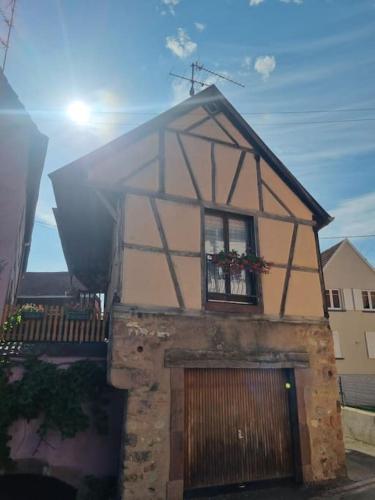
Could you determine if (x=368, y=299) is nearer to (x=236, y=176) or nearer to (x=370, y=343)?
(x=370, y=343)

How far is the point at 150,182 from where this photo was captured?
23.2 feet

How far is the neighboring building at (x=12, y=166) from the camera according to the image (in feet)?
27.2

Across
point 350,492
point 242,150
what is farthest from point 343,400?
point 242,150

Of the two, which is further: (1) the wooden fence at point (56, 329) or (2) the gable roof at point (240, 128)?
(2) the gable roof at point (240, 128)

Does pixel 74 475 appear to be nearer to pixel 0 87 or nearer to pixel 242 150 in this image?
pixel 242 150

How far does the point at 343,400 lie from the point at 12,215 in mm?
17445

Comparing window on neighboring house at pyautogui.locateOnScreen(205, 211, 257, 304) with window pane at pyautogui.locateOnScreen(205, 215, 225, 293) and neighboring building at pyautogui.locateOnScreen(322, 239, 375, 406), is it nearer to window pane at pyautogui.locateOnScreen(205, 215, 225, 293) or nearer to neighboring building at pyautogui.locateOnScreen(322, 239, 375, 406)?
window pane at pyautogui.locateOnScreen(205, 215, 225, 293)

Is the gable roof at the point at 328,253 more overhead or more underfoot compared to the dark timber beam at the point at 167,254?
more overhead

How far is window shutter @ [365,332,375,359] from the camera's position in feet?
61.4

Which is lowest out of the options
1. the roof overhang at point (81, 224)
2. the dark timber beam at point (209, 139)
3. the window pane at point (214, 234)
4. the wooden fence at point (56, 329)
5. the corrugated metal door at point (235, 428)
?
the corrugated metal door at point (235, 428)

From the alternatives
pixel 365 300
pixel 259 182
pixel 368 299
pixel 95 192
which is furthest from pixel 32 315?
pixel 368 299

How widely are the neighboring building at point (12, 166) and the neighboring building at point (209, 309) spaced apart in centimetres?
134

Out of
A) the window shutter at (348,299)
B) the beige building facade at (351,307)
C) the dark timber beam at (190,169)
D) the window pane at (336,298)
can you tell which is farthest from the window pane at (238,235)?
the window shutter at (348,299)

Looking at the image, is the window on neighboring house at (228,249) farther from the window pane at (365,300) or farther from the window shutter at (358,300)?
the window pane at (365,300)
